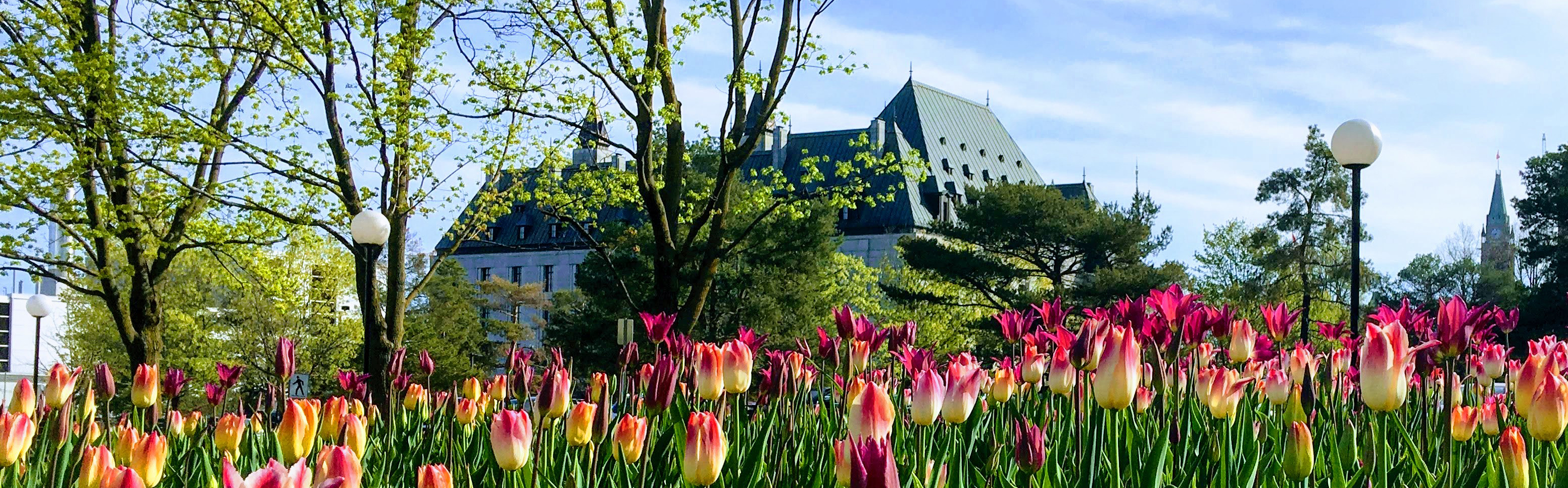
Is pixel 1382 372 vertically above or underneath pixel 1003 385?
above

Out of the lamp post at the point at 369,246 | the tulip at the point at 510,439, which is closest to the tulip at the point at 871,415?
the tulip at the point at 510,439

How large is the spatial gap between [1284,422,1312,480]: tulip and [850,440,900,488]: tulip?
109cm

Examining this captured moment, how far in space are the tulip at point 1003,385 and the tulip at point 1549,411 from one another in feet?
3.95

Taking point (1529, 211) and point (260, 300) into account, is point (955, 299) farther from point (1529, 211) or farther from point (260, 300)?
point (260, 300)

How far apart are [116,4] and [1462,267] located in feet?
147

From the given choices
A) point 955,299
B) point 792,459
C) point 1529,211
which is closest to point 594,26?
point 792,459

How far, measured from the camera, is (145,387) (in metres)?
3.55

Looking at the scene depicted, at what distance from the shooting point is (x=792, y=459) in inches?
120

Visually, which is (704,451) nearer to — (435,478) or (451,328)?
(435,478)

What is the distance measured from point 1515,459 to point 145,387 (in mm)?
3067

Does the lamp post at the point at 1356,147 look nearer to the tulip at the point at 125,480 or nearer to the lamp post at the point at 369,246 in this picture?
the lamp post at the point at 369,246

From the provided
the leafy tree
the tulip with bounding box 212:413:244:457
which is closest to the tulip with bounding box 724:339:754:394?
the tulip with bounding box 212:413:244:457

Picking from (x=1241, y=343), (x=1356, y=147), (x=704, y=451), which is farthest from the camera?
(x=1356, y=147)

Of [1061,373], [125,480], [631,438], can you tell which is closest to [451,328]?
[1061,373]
